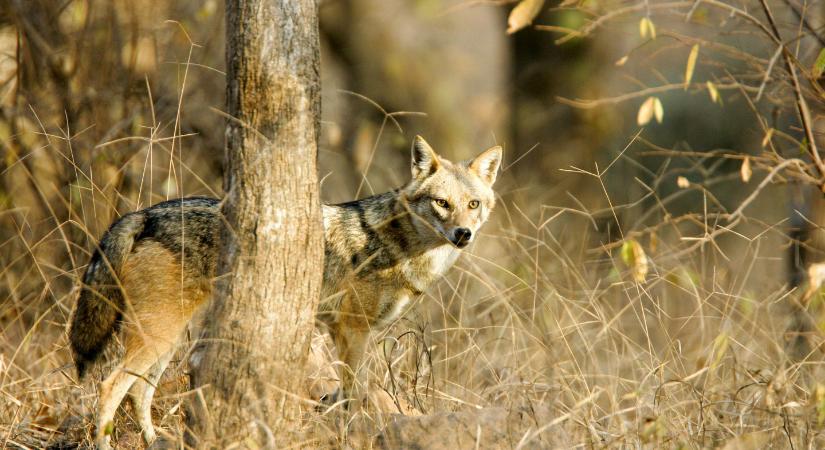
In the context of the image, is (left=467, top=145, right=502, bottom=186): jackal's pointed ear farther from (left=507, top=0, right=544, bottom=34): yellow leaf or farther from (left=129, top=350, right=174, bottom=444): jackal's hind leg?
(left=129, top=350, right=174, bottom=444): jackal's hind leg

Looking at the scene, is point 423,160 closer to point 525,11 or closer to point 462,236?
point 462,236

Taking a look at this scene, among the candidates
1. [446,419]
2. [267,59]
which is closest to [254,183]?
[267,59]

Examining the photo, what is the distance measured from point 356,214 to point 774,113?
9.06ft

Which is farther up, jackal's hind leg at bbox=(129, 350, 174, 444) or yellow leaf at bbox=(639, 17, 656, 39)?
yellow leaf at bbox=(639, 17, 656, 39)

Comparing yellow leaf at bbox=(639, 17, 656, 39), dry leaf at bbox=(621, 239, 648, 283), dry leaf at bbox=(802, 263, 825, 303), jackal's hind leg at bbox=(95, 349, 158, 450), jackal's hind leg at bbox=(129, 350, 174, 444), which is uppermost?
yellow leaf at bbox=(639, 17, 656, 39)

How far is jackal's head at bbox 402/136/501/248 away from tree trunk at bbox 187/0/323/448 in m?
2.00

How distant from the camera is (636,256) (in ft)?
12.3

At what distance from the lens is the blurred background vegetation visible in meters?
4.41

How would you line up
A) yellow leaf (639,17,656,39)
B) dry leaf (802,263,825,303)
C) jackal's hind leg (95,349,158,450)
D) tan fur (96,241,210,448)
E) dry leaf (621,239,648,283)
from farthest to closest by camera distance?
tan fur (96,241,210,448), jackal's hind leg (95,349,158,450), yellow leaf (639,17,656,39), dry leaf (621,239,648,283), dry leaf (802,263,825,303)

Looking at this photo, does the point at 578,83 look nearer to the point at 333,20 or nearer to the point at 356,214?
the point at 333,20

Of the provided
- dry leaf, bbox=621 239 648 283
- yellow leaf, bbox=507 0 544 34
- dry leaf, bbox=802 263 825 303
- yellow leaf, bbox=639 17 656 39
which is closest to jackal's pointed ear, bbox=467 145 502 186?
yellow leaf, bbox=639 17 656 39

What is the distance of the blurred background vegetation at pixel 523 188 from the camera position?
4410mm

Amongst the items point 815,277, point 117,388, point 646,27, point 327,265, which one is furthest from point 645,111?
point 117,388

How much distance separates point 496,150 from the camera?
611cm
